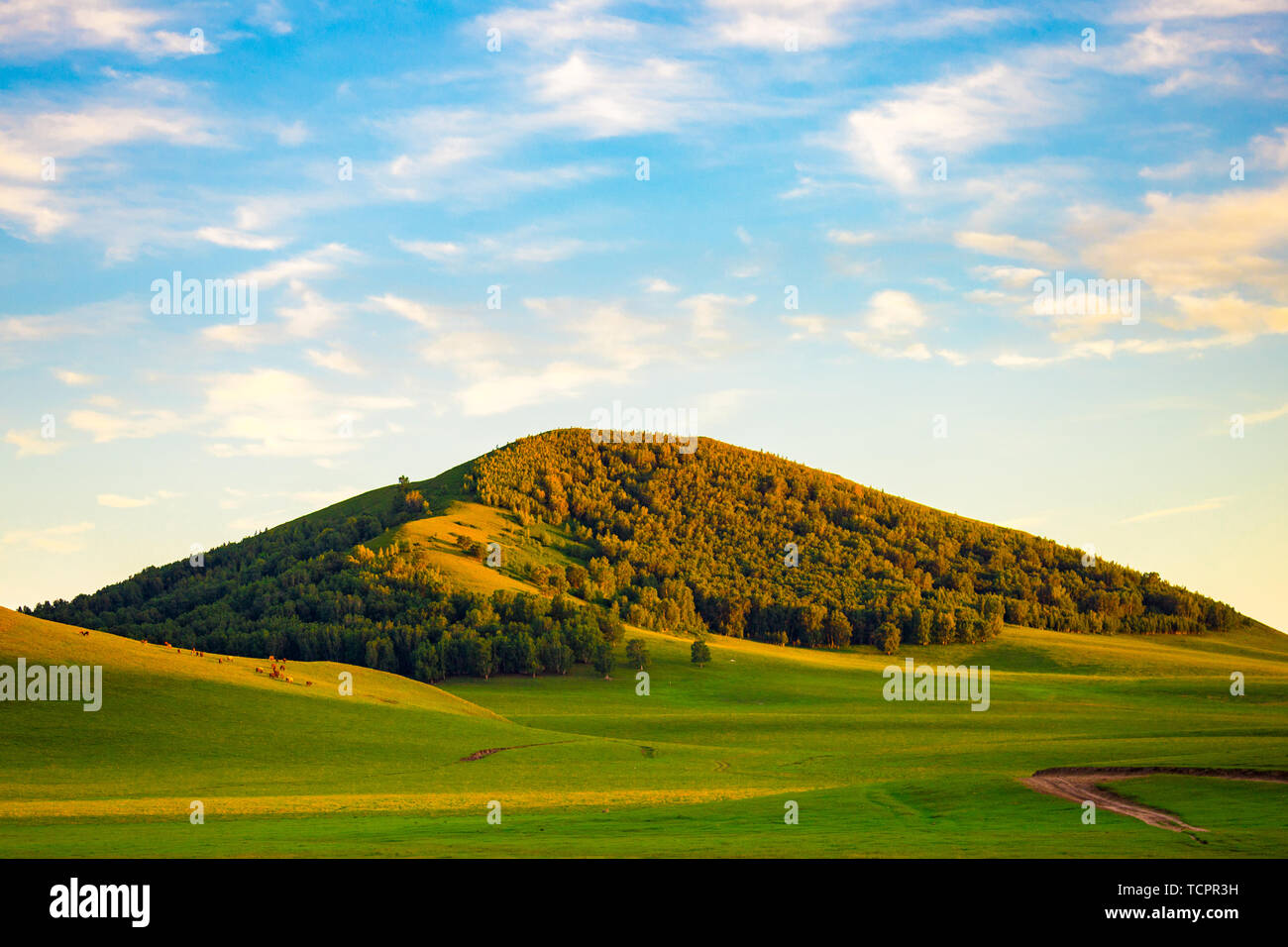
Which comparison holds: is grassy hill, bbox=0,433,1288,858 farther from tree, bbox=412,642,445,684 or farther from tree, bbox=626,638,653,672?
tree, bbox=626,638,653,672

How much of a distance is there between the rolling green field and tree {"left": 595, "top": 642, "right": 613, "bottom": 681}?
15493 mm

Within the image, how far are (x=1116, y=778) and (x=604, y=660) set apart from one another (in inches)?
4174

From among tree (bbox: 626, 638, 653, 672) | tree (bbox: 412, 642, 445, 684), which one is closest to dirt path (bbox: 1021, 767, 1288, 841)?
tree (bbox: 626, 638, 653, 672)

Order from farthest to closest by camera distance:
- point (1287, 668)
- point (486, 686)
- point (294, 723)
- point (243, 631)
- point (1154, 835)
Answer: point (1287, 668)
point (243, 631)
point (486, 686)
point (294, 723)
point (1154, 835)

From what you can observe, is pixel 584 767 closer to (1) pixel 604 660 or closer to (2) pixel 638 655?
(1) pixel 604 660

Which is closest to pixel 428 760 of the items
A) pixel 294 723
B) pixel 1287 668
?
pixel 294 723

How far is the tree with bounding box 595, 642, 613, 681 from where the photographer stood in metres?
155

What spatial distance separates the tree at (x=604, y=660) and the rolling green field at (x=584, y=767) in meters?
15.5

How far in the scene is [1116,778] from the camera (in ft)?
181

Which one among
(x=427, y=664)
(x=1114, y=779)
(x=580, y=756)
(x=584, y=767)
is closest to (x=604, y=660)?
(x=427, y=664)

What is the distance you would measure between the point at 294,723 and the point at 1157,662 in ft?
518

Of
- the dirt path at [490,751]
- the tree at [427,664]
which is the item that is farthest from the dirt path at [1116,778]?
the tree at [427,664]

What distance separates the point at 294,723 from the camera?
76.9 metres
